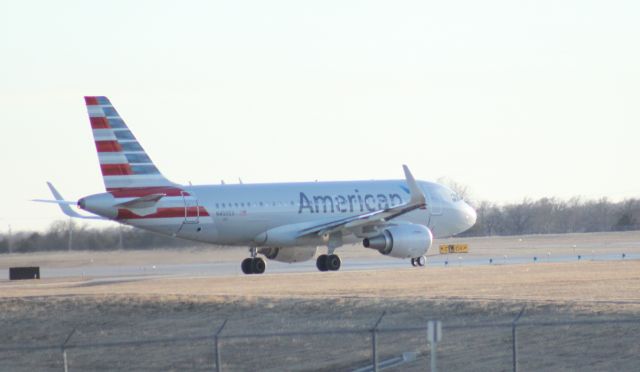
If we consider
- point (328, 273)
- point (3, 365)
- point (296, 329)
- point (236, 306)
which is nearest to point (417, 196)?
point (328, 273)

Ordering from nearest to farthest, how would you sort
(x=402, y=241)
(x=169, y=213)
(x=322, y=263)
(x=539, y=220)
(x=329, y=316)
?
(x=329, y=316), (x=169, y=213), (x=402, y=241), (x=322, y=263), (x=539, y=220)

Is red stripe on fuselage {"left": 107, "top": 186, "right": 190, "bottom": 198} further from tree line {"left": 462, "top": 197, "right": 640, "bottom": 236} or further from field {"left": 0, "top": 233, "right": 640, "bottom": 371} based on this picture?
tree line {"left": 462, "top": 197, "right": 640, "bottom": 236}

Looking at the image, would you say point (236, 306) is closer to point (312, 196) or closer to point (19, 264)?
point (312, 196)

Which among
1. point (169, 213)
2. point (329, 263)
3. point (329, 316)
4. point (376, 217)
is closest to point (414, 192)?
point (376, 217)

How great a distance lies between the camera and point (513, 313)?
31391mm

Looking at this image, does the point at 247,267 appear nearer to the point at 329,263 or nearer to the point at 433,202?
the point at 329,263


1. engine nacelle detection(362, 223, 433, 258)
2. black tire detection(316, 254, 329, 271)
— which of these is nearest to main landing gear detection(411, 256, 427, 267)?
engine nacelle detection(362, 223, 433, 258)

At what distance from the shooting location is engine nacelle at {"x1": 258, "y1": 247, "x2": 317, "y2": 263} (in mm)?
55938

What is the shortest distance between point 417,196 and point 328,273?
442 centimetres

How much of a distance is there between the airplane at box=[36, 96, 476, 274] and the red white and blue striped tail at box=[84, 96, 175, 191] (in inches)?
1.4

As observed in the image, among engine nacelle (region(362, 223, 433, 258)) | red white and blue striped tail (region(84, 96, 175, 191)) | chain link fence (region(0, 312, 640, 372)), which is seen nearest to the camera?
chain link fence (region(0, 312, 640, 372))

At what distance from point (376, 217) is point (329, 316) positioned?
1907 cm

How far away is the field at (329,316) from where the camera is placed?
27594mm

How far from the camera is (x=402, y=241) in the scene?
2044 inches
